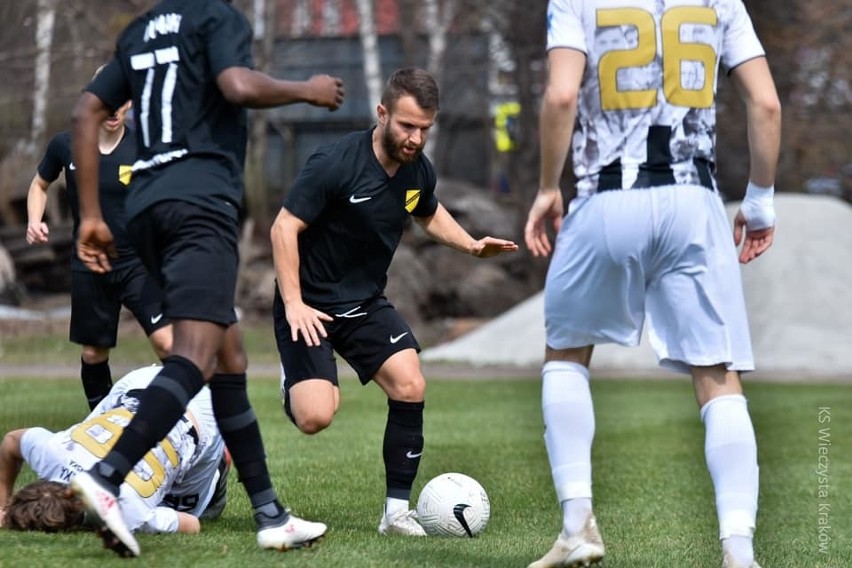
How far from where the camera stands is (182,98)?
5219 mm

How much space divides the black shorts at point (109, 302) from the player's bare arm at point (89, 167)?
3383 millimetres

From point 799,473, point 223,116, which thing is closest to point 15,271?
point 799,473

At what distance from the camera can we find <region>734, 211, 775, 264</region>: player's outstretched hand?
5289mm

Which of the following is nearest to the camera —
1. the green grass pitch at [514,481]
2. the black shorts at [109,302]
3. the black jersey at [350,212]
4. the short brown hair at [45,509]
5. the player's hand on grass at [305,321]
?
the green grass pitch at [514,481]

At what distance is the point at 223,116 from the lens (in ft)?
17.4

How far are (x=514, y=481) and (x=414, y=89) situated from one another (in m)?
3.15

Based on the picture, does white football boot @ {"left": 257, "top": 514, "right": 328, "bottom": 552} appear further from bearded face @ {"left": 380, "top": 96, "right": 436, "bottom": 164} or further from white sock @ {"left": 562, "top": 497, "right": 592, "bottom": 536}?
bearded face @ {"left": 380, "top": 96, "right": 436, "bottom": 164}

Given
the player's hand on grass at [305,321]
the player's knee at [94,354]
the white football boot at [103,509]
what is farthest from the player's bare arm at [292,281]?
the player's knee at [94,354]

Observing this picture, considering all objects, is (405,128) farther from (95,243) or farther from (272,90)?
(95,243)

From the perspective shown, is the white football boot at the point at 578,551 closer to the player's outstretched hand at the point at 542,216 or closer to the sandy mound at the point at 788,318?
the player's outstretched hand at the point at 542,216

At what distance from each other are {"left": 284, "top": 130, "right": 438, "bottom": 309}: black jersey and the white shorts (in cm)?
179

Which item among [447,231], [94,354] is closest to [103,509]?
[447,231]

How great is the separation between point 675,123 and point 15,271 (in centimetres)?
2288

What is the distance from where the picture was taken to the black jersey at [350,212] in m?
6.57
